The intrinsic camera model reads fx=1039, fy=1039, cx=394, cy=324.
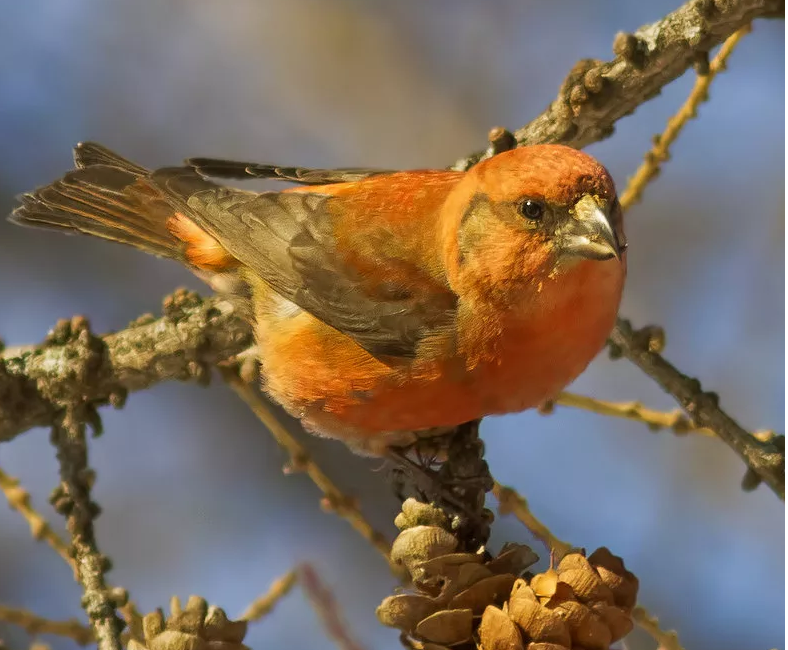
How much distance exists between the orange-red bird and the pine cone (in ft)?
3.06

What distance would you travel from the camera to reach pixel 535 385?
2.41m

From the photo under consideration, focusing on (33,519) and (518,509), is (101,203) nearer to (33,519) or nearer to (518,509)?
(33,519)

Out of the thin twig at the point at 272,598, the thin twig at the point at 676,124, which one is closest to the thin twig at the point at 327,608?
the thin twig at the point at 272,598

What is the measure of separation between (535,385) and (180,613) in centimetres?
106

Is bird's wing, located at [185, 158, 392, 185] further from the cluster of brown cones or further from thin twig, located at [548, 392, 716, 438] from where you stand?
the cluster of brown cones

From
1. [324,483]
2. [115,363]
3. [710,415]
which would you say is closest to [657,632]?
[710,415]

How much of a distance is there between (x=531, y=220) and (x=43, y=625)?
134 cm

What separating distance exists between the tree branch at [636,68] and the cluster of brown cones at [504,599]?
105cm

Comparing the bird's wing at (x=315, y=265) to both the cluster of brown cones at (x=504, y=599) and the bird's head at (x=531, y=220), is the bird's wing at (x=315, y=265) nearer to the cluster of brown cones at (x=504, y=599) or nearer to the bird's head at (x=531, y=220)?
the bird's head at (x=531, y=220)

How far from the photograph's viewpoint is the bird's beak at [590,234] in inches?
86.0

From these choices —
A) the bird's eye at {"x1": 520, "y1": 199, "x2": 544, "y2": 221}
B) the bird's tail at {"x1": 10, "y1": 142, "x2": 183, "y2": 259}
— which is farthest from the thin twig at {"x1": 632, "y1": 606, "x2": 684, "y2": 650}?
the bird's tail at {"x1": 10, "y1": 142, "x2": 183, "y2": 259}

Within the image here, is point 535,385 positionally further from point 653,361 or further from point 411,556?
point 411,556

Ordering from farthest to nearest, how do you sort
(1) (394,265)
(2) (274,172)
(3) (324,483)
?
1. (2) (274,172)
2. (1) (394,265)
3. (3) (324,483)

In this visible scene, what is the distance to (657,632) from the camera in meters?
1.87
